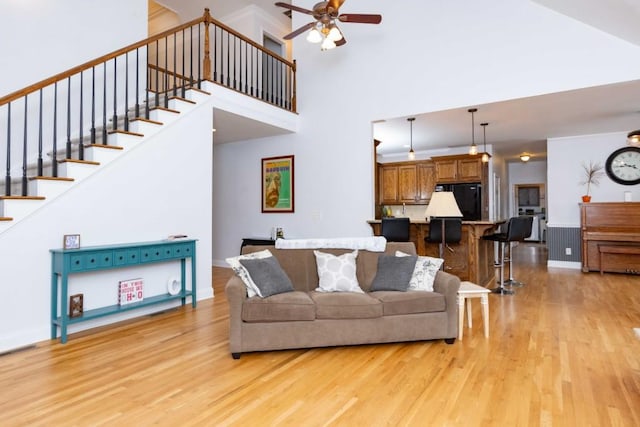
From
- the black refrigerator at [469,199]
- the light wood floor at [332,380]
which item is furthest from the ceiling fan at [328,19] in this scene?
the black refrigerator at [469,199]

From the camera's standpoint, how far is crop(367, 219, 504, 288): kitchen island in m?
5.15

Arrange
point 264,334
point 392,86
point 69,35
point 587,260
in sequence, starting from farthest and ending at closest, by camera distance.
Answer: point 587,260, point 392,86, point 69,35, point 264,334

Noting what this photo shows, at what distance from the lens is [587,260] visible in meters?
6.54

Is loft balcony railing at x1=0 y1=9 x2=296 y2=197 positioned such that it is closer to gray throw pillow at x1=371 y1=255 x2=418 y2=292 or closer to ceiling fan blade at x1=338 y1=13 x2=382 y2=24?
ceiling fan blade at x1=338 y1=13 x2=382 y2=24

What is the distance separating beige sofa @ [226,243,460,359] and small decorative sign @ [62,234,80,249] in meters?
1.54

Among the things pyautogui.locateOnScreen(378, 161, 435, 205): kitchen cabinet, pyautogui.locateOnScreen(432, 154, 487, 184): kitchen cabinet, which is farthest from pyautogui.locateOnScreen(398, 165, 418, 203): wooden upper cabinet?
pyautogui.locateOnScreen(432, 154, 487, 184): kitchen cabinet

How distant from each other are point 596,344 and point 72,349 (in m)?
4.35

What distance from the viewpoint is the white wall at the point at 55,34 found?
4059 mm

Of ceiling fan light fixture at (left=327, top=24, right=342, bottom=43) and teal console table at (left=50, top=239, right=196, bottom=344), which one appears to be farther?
→ ceiling fan light fixture at (left=327, top=24, right=342, bottom=43)

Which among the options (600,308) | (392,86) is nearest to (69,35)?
(392,86)

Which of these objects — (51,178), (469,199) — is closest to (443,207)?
(51,178)

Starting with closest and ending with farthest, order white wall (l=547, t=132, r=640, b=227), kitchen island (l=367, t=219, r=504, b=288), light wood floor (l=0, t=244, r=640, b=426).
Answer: light wood floor (l=0, t=244, r=640, b=426), kitchen island (l=367, t=219, r=504, b=288), white wall (l=547, t=132, r=640, b=227)

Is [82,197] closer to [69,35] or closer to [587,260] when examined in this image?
[69,35]

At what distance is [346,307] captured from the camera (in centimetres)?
292
